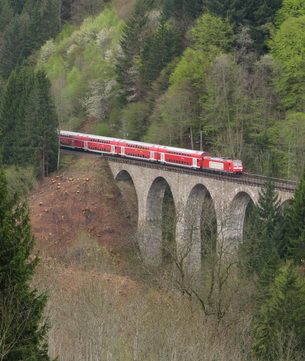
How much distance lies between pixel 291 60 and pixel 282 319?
45.1 m

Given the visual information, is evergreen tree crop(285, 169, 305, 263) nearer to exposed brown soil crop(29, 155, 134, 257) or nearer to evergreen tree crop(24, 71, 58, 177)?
exposed brown soil crop(29, 155, 134, 257)

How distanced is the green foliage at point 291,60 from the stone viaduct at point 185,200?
12957 millimetres

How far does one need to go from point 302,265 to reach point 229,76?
3346 centimetres

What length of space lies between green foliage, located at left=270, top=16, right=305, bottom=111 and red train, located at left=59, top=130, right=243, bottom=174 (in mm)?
12106

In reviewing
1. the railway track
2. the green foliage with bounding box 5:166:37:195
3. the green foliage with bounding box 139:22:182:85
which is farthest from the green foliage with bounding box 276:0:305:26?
the green foliage with bounding box 5:166:37:195

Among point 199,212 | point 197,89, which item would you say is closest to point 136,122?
point 197,89

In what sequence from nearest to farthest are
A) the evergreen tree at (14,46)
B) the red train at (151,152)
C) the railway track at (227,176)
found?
the railway track at (227,176) → the red train at (151,152) → the evergreen tree at (14,46)

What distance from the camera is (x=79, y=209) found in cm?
7344

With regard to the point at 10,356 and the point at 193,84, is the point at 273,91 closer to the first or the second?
the point at 193,84

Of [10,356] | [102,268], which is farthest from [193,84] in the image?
[10,356]

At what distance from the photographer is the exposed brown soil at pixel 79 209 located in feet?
232

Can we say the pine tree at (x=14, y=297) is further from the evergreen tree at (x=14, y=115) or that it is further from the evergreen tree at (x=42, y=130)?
the evergreen tree at (x=42, y=130)

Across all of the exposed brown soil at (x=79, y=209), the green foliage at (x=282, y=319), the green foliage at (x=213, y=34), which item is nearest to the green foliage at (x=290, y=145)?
the exposed brown soil at (x=79, y=209)

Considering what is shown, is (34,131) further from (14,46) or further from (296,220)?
(14,46)
